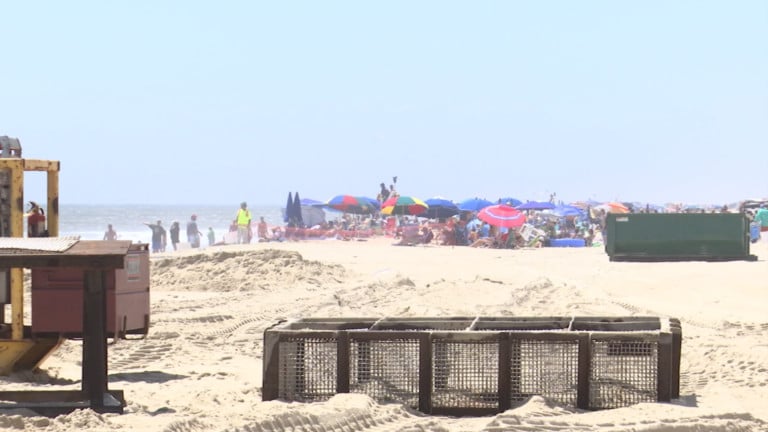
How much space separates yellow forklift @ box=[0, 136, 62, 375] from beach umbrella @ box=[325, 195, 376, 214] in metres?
34.0

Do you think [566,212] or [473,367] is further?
[566,212]

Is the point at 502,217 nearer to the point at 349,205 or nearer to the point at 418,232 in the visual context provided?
the point at 418,232

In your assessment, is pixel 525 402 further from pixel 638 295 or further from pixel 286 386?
pixel 638 295

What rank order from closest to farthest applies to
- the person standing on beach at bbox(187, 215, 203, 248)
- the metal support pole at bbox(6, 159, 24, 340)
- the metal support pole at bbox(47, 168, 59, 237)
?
the metal support pole at bbox(6, 159, 24, 340) → the metal support pole at bbox(47, 168, 59, 237) → the person standing on beach at bbox(187, 215, 203, 248)

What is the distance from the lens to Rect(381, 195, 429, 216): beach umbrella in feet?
135

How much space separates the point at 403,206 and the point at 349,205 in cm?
394

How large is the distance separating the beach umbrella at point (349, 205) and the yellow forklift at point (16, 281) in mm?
34044

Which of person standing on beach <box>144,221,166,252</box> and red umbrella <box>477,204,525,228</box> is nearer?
red umbrella <box>477,204,525,228</box>

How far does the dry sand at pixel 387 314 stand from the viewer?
8078 mm

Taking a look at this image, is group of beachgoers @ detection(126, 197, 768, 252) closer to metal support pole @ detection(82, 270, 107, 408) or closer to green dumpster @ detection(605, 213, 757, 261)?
green dumpster @ detection(605, 213, 757, 261)

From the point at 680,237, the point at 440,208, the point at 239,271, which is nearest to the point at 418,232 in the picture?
the point at 440,208

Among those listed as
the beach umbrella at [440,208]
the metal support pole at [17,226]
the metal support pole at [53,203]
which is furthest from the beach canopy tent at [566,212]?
the metal support pole at [17,226]

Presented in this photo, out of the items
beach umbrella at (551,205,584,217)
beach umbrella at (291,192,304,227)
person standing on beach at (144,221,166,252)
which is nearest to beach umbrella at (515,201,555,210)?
beach umbrella at (551,205,584,217)

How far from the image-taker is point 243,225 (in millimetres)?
35688
